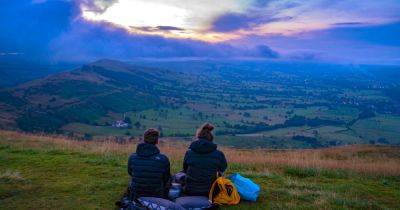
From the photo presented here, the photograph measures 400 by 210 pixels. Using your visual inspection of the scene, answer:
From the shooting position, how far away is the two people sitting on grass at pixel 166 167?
11375 millimetres

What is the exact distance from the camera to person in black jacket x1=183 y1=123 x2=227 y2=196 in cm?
1186

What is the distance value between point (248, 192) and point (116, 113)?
18141cm

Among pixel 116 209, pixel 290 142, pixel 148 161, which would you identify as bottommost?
pixel 290 142

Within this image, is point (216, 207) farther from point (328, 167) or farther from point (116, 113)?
point (116, 113)

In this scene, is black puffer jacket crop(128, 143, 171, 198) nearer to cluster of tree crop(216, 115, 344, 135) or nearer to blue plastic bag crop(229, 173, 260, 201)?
blue plastic bag crop(229, 173, 260, 201)

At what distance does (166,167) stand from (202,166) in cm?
106

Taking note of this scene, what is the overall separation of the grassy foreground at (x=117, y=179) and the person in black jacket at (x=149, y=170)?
1.07m

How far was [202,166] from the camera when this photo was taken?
11.9 m

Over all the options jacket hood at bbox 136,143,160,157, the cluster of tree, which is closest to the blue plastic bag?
jacket hood at bbox 136,143,160,157

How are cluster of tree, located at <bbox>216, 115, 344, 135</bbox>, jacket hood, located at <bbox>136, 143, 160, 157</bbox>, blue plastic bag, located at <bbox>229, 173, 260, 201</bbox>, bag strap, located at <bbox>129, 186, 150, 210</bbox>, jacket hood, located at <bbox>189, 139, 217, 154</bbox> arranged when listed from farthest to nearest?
1. cluster of tree, located at <bbox>216, 115, 344, 135</bbox>
2. blue plastic bag, located at <bbox>229, 173, 260, 201</bbox>
3. jacket hood, located at <bbox>189, 139, 217, 154</bbox>
4. jacket hood, located at <bbox>136, 143, 160, 157</bbox>
5. bag strap, located at <bbox>129, 186, 150, 210</bbox>

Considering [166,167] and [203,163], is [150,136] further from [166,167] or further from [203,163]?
[203,163]

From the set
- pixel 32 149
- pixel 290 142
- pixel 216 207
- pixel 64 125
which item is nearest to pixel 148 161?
pixel 216 207

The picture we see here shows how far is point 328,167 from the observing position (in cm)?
1953

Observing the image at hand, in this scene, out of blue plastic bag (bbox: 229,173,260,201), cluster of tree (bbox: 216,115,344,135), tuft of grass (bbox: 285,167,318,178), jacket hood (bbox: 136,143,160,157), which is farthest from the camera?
cluster of tree (bbox: 216,115,344,135)
